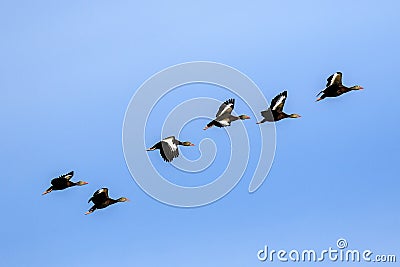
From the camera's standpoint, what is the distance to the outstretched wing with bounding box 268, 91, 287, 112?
2178 cm

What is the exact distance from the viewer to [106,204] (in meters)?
22.7

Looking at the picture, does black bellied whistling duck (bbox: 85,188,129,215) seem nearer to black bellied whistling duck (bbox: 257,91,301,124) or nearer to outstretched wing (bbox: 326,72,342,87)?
black bellied whistling duck (bbox: 257,91,301,124)

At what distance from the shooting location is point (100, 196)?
22.2 meters

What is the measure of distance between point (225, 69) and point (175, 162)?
3945 millimetres

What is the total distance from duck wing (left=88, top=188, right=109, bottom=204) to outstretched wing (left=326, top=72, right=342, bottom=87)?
9.31 metres

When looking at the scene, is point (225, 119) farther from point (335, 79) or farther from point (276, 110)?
point (335, 79)

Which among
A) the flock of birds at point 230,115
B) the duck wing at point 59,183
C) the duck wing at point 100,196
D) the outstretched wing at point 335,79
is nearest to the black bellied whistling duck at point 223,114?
the flock of birds at point 230,115

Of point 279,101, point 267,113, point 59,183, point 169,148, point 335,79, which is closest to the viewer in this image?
point 169,148

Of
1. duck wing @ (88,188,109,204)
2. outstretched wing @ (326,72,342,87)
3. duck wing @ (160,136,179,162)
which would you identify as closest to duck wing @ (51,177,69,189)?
duck wing @ (88,188,109,204)

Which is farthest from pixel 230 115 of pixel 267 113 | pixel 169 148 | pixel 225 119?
pixel 169 148

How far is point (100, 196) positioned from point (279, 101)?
7663mm

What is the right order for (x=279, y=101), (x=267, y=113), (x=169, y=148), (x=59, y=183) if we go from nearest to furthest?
(x=169, y=148) < (x=279, y=101) < (x=267, y=113) < (x=59, y=183)

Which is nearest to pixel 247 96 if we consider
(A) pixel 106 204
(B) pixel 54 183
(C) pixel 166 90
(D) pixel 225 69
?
(D) pixel 225 69

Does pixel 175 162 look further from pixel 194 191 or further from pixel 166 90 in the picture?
pixel 166 90
